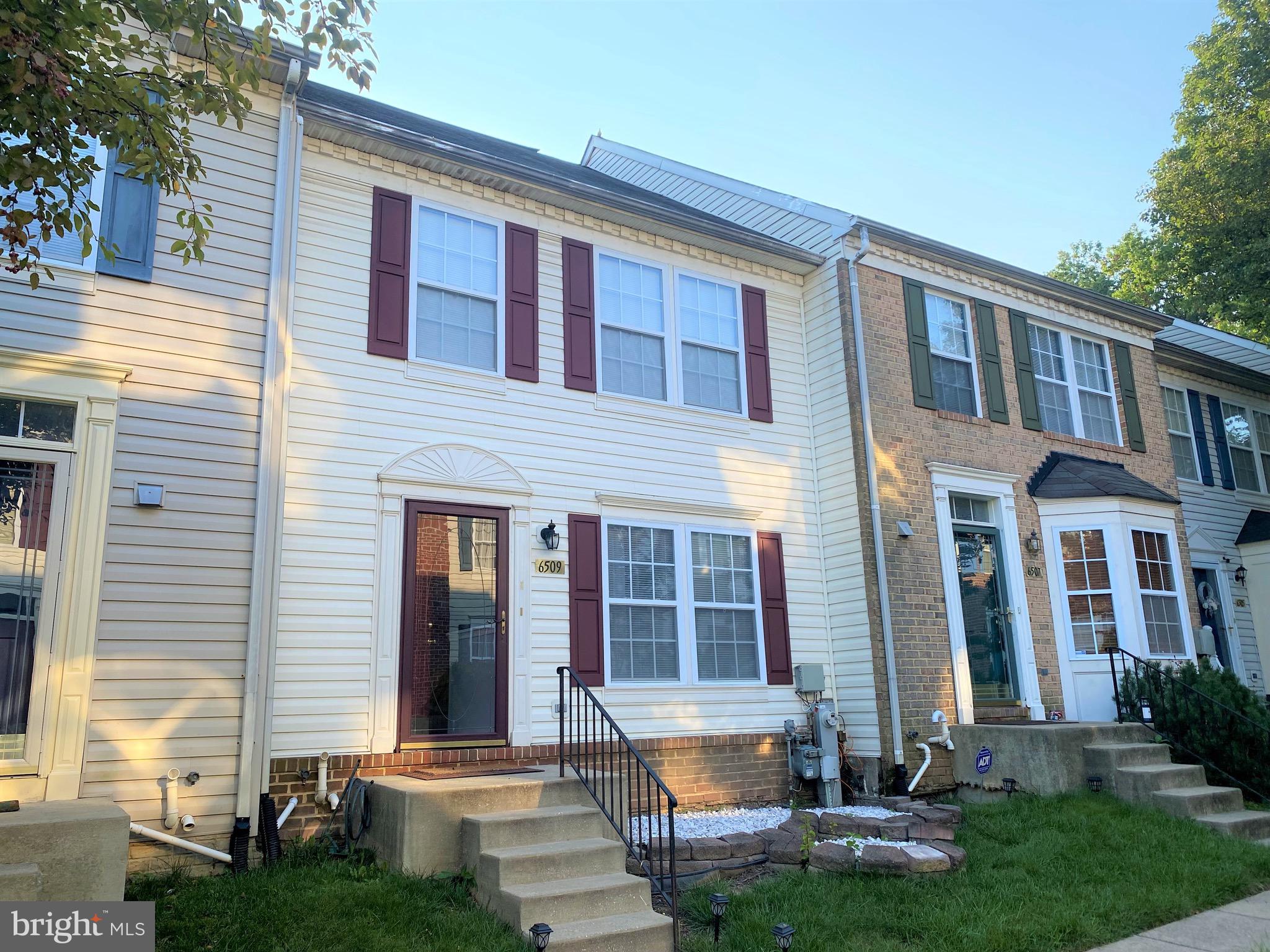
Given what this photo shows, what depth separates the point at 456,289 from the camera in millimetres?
8344

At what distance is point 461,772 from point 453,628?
3.84ft

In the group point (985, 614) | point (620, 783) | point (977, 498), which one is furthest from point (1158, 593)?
point (620, 783)

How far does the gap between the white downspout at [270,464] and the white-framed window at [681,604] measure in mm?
2953

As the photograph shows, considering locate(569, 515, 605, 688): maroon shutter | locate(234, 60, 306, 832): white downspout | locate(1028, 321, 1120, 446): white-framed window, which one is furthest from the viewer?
locate(1028, 321, 1120, 446): white-framed window

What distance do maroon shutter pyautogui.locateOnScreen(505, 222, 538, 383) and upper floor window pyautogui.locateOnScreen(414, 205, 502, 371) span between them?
0.12m

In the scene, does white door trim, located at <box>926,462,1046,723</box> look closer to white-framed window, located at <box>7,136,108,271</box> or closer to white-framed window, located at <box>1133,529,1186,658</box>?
white-framed window, located at <box>1133,529,1186,658</box>

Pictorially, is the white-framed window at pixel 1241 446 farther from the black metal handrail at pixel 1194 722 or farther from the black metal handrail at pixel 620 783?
the black metal handrail at pixel 620 783

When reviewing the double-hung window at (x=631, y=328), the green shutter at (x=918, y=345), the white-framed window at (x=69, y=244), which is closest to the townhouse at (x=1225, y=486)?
the green shutter at (x=918, y=345)

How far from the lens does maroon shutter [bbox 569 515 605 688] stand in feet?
26.7

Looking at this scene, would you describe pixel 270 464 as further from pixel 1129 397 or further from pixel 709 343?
pixel 1129 397

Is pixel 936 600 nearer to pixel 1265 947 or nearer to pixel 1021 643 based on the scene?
pixel 1021 643

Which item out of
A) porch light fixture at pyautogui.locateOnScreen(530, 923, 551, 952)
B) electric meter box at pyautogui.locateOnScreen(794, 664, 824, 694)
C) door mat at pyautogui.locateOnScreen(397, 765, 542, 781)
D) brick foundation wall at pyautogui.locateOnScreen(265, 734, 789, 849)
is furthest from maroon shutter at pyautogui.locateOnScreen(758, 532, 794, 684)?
porch light fixture at pyautogui.locateOnScreen(530, 923, 551, 952)

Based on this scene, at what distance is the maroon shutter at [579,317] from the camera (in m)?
8.84

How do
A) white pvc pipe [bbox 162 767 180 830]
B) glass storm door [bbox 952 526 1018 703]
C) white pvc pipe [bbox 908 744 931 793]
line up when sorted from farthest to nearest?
1. glass storm door [bbox 952 526 1018 703]
2. white pvc pipe [bbox 908 744 931 793]
3. white pvc pipe [bbox 162 767 180 830]
